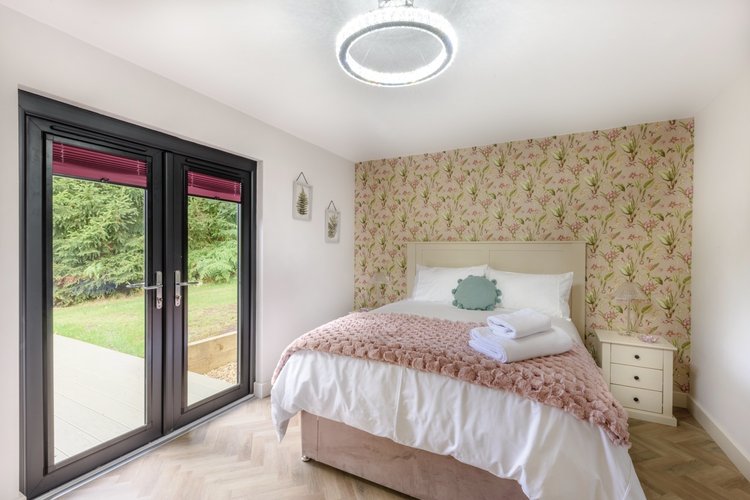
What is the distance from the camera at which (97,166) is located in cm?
188

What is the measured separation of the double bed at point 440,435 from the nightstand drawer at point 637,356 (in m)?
1.63

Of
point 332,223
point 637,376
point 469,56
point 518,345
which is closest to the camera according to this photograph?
point 518,345

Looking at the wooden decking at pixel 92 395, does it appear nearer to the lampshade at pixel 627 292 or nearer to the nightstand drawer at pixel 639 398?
the nightstand drawer at pixel 639 398

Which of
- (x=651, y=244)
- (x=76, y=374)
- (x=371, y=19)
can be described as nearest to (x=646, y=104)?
(x=651, y=244)

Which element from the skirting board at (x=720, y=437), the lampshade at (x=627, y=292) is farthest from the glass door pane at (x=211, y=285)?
the skirting board at (x=720, y=437)

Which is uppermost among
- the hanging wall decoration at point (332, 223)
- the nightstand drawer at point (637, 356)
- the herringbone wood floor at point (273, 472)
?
the hanging wall decoration at point (332, 223)

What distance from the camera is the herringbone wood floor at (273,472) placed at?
1.71 m

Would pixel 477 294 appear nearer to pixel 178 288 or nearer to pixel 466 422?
pixel 466 422

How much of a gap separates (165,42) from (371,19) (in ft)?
3.94

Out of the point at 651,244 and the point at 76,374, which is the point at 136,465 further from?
the point at 651,244

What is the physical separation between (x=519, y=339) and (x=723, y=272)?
1689mm

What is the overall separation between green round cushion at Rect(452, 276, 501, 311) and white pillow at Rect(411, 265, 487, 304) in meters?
0.15

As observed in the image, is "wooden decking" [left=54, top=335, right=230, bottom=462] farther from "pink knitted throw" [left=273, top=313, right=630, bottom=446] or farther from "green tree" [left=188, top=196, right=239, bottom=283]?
"pink knitted throw" [left=273, top=313, right=630, bottom=446]

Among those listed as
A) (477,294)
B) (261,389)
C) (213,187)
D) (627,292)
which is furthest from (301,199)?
(627,292)
